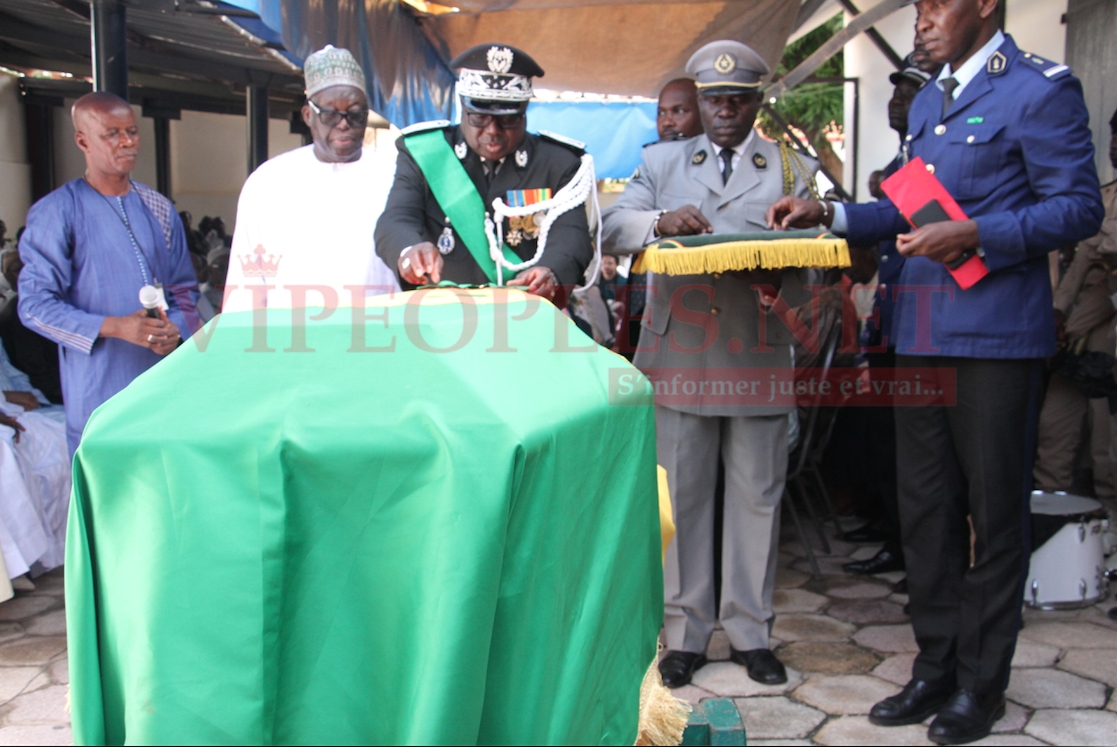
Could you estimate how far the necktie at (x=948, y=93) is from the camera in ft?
9.23

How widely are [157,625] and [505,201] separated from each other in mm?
1774

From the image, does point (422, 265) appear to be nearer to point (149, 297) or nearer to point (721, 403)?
point (721, 403)

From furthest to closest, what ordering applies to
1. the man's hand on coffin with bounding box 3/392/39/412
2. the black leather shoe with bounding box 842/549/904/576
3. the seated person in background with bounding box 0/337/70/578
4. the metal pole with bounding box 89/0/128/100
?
the man's hand on coffin with bounding box 3/392/39/412 → the black leather shoe with bounding box 842/549/904/576 → the metal pole with bounding box 89/0/128/100 → the seated person in background with bounding box 0/337/70/578

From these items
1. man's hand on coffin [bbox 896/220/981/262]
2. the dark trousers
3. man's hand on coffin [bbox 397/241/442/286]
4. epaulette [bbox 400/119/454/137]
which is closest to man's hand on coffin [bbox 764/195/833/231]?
man's hand on coffin [bbox 896/220/981/262]

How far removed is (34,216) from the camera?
3.52m

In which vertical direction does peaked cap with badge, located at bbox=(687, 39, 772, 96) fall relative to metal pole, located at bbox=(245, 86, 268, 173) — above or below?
below

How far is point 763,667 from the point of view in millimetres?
3146

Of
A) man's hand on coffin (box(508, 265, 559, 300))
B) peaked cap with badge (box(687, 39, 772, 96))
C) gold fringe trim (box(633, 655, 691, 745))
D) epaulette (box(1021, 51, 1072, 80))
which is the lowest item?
gold fringe trim (box(633, 655, 691, 745))

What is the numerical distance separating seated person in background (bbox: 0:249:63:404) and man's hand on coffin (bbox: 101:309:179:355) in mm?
1672

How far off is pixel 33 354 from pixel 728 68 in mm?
3754

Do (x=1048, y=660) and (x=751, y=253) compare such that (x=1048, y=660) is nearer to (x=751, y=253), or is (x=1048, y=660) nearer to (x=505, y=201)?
(x=751, y=253)

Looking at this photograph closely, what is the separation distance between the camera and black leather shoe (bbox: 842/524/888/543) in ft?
16.0

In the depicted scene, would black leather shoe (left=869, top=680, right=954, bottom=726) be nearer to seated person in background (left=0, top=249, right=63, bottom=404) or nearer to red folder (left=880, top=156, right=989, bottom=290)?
red folder (left=880, top=156, right=989, bottom=290)

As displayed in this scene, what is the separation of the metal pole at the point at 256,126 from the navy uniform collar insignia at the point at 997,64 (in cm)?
574
